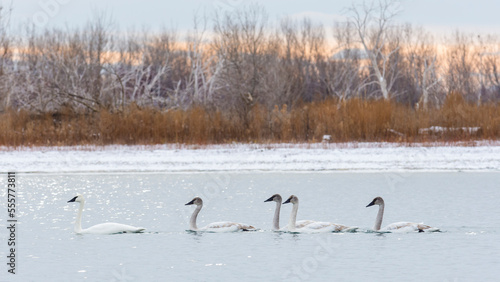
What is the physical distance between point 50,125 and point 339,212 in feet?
56.2

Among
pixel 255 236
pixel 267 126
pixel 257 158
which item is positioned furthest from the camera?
pixel 267 126

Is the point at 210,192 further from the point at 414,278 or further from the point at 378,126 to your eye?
the point at 378,126

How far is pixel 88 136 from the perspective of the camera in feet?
85.0

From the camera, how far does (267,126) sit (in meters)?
26.2

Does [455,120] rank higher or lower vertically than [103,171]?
higher

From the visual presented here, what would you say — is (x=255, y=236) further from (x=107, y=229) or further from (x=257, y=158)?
(x=257, y=158)

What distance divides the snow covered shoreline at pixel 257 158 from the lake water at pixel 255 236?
271 cm

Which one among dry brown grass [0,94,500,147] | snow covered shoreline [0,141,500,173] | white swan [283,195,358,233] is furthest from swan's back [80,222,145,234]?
dry brown grass [0,94,500,147]

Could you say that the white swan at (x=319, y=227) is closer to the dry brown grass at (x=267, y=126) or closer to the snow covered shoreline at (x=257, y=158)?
the snow covered shoreline at (x=257, y=158)

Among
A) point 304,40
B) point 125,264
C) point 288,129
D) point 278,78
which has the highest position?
point 304,40

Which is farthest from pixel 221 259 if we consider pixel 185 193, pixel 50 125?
pixel 50 125

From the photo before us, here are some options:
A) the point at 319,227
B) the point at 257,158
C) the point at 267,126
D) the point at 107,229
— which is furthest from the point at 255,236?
the point at 267,126

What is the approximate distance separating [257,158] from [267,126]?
5.25 meters

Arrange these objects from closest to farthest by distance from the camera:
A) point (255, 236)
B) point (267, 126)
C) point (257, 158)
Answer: point (255, 236), point (257, 158), point (267, 126)
